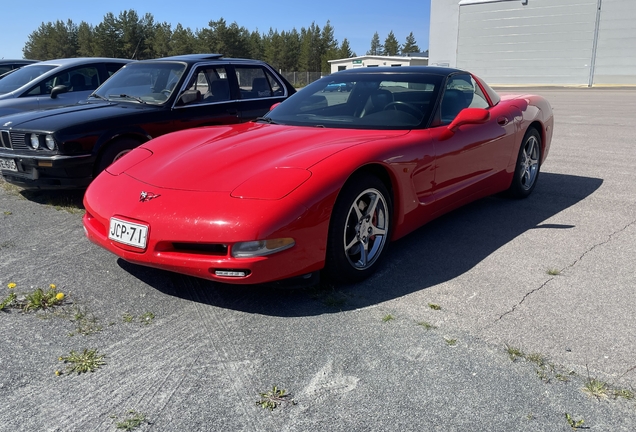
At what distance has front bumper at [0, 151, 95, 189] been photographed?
5.01 meters

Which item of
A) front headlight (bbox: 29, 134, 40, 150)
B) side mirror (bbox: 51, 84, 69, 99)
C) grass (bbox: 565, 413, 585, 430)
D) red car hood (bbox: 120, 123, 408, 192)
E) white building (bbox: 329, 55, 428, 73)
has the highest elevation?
white building (bbox: 329, 55, 428, 73)

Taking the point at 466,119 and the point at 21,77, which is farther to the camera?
the point at 21,77

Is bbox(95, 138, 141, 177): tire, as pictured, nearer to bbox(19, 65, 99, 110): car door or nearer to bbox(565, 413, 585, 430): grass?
bbox(19, 65, 99, 110): car door

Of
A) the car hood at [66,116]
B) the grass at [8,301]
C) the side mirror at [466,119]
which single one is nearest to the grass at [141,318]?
the grass at [8,301]

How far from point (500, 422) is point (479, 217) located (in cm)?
300

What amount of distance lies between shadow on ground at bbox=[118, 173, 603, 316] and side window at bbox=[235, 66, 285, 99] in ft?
10.2

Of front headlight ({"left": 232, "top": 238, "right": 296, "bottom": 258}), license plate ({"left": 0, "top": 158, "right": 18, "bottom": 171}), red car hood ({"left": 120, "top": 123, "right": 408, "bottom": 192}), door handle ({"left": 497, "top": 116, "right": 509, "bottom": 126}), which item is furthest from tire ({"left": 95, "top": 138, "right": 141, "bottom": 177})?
door handle ({"left": 497, "top": 116, "right": 509, "bottom": 126})

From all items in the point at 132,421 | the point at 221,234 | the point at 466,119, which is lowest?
the point at 132,421

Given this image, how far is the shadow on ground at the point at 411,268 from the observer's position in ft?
10.3

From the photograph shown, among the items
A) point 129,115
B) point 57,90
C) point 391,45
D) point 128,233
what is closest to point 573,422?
point 128,233

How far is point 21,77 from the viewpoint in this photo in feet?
27.9

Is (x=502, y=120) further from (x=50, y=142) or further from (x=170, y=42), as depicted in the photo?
(x=170, y=42)

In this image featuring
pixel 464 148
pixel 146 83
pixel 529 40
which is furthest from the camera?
Result: pixel 529 40

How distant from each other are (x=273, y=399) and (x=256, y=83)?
211 inches
